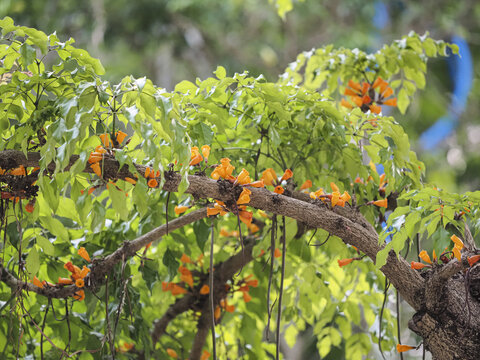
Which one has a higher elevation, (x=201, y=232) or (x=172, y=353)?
(x=201, y=232)

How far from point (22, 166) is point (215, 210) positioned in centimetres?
43

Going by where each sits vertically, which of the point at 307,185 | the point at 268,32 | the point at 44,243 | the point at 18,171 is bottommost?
the point at 44,243

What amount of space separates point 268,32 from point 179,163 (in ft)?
17.0

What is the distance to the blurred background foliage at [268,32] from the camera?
213 inches

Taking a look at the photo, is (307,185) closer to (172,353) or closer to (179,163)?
(179,163)

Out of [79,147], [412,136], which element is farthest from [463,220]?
[412,136]

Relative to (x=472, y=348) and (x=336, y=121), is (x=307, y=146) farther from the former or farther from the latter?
(x=472, y=348)

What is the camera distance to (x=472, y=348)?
50.8 inches

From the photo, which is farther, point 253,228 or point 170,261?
point 253,228

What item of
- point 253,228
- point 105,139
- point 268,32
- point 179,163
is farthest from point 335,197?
point 268,32

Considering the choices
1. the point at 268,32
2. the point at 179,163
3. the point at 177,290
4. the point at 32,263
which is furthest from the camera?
the point at 268,32

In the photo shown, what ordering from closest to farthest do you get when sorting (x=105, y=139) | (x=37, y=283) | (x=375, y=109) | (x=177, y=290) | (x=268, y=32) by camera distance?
(x=105, y=139) < (x=37, y=283) < (x=375, y=109) < (x=177, y=290) < (x=268, y=32)

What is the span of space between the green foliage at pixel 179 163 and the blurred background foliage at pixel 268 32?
10.8ft

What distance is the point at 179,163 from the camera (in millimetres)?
1123
